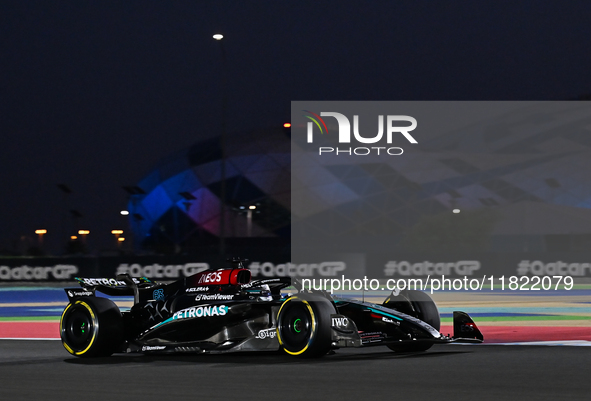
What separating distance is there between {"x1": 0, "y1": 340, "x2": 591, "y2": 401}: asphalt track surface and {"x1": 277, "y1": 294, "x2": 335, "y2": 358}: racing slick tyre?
0.58 feet

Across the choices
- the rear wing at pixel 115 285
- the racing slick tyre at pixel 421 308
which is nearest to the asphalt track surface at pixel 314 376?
the racing slick tyre at pixel 421 308

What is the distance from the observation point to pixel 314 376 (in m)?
7.84

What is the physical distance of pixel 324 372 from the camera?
8.16m

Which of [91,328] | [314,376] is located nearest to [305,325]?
[314,376]

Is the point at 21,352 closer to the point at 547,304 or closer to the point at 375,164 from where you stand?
the point at 547,304

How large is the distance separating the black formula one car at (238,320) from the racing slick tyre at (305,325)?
0.03 feet

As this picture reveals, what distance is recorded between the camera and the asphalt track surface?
6.71 meters

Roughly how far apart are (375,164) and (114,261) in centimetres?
3087

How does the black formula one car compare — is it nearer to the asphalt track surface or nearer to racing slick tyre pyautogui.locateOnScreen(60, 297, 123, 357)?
racing slick tyre pyautogui.locateOnScreen(60, 297, 123, 357)

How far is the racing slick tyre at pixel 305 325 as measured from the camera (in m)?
9.34

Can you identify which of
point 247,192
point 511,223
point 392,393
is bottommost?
point 392,393

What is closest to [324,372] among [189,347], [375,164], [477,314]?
[189,347]

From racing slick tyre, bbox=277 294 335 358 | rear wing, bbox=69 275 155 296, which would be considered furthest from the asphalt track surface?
rear wing, bbox=69 275 155 296

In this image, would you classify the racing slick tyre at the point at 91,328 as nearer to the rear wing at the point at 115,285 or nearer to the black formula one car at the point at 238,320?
the black formula one car at the point at 238,320
